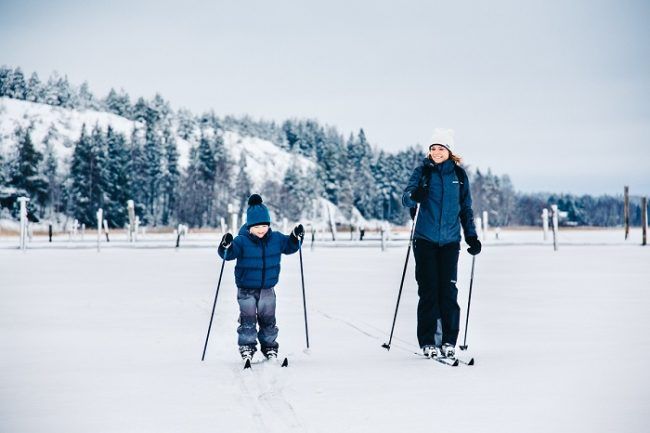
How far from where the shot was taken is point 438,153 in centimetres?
673

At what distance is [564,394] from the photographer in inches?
197

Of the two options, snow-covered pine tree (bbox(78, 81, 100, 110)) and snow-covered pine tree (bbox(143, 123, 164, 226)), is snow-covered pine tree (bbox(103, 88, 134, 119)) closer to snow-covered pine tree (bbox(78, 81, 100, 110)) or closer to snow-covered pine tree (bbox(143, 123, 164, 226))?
snow-covered pine tree (bbox(78, 81, 100, 110))

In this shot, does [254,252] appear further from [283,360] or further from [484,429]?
[484,429]

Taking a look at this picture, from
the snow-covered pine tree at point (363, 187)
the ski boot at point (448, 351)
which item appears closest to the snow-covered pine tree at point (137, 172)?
the snow-covered pine tree at point (363, 187)

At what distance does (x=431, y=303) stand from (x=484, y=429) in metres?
2.59

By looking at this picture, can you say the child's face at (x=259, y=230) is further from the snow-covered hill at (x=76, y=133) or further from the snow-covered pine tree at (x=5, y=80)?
the snow-covered pine tree at (x=5, y=80)

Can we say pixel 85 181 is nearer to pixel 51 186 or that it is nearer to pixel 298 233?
pixel 51 186

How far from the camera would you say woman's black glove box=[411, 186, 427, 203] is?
21.8 ft

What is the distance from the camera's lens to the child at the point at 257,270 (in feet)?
21.3

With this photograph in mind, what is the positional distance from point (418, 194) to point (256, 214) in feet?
4.37

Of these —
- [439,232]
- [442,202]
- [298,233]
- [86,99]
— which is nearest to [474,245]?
[439,232]

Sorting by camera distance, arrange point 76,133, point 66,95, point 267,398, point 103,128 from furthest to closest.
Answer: point 66,95 < point 103,128 < point 76,133 < point 267,398

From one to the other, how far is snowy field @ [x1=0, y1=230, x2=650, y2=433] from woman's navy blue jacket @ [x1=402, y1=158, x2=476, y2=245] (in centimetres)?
106

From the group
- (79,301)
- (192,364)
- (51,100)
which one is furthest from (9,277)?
(51,100)
